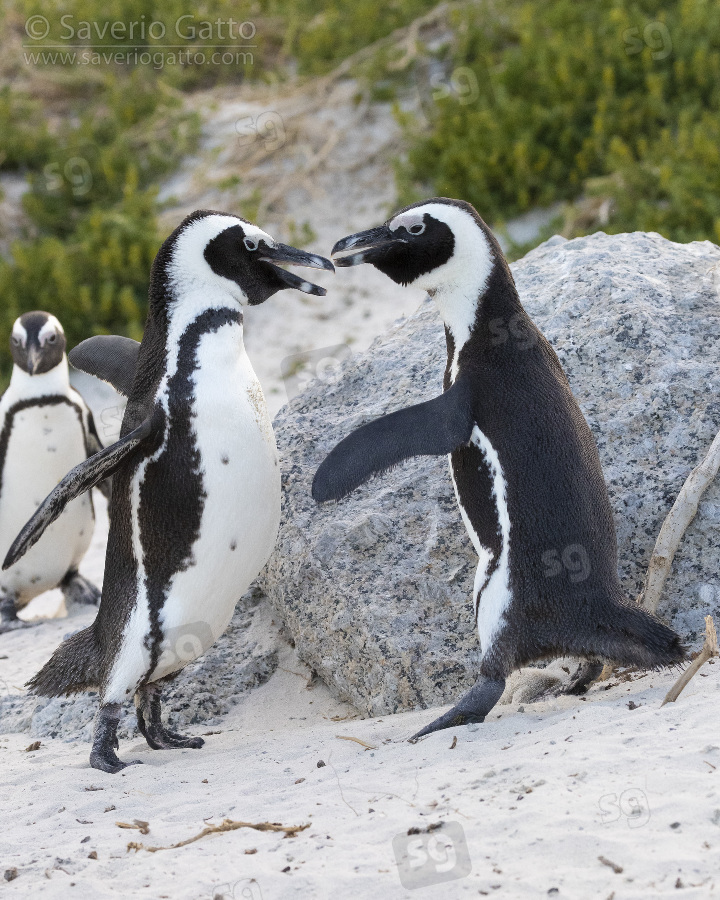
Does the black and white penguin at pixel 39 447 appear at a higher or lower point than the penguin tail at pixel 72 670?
higher

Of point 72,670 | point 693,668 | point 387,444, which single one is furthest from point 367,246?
point 72,670

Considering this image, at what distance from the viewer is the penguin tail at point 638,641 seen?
2400mm

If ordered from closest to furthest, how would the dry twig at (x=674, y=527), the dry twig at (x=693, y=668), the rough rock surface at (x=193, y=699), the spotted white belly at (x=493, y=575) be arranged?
the dry twig at (x=693, y=668) → the spotted white belly at (x=493, y=575) → the dry twig at (x=674, y=527) → the rough rock surface at (x=193, y=699)

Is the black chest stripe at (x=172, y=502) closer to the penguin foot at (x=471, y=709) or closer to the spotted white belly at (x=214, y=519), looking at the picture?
the spotted white belly at (x=214, y=519)

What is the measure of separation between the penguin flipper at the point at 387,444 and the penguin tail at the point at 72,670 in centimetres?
90

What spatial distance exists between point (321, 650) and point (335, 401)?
2.72 ft

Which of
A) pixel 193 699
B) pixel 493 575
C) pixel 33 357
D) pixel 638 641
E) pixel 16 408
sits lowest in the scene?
pixel 193 699

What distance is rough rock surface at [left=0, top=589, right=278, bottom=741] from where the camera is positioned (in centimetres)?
323

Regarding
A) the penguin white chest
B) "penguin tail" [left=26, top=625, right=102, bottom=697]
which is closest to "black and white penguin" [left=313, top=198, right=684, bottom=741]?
the penguin white chest

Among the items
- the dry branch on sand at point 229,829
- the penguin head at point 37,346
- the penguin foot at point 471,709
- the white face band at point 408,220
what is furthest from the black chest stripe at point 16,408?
the dry branch on sand at point 229,829

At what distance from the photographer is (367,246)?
2760 mm

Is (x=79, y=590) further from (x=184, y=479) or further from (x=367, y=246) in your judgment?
(x=367, y=246)

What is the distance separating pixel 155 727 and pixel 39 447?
1.95 meters

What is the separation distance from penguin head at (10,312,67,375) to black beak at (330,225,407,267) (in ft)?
7.12
